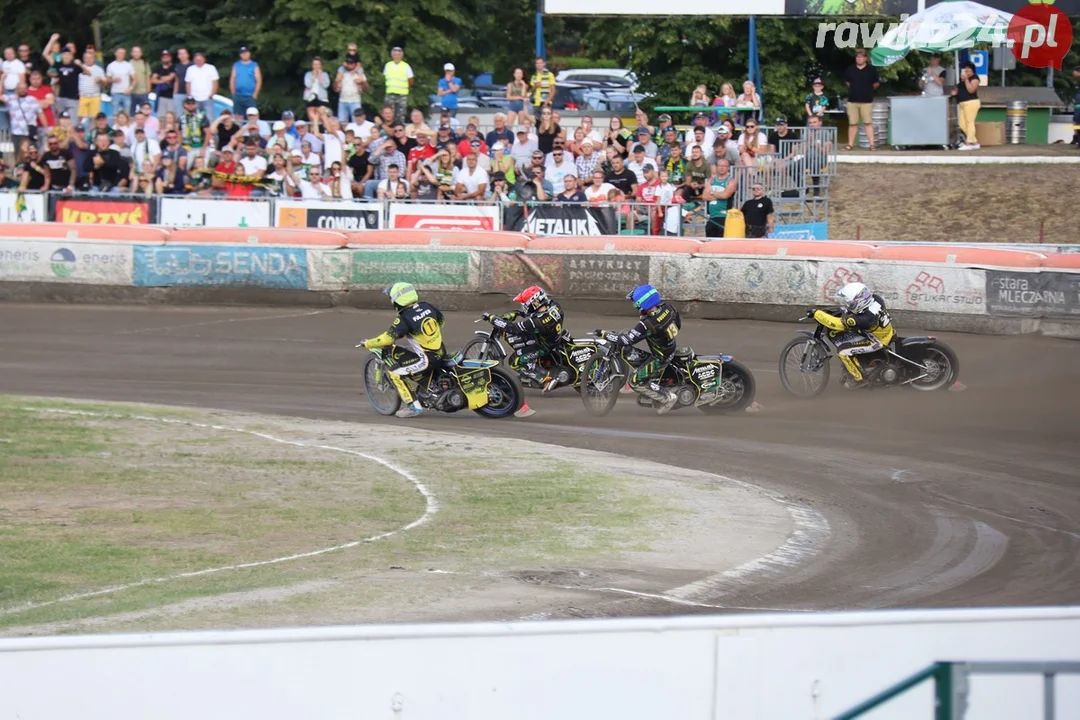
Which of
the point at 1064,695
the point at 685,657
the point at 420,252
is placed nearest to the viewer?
the point at 1064,695

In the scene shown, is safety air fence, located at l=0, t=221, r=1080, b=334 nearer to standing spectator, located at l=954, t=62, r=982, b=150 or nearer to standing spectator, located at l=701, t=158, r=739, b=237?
standing spectator, located at l=701, t=158, r=739, b=237

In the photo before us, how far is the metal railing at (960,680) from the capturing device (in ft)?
13.6

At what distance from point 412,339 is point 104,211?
11307mm

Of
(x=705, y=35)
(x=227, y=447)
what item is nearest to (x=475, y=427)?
(x=227, y=447)

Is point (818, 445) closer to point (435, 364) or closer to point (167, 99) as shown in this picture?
point (435, 364)

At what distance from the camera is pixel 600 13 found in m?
30.2

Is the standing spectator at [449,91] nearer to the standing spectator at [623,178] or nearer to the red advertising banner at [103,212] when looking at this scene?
the standing spectator at [623,178]

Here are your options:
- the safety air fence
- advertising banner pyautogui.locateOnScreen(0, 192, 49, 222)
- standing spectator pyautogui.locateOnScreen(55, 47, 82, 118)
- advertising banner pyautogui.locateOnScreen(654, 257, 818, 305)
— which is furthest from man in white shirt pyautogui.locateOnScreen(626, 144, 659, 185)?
standing spectator pyautogui.locateOnScreen(55, 47, 82, 118)

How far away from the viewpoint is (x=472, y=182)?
81.1 feet

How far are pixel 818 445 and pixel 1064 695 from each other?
35.3 feet

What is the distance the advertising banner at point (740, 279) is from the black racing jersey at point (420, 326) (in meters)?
6.60

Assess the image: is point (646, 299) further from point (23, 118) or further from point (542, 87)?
point (23, 118)

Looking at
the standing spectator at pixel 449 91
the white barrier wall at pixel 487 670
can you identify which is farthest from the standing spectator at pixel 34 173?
the white barrier wall at pixel 487 670

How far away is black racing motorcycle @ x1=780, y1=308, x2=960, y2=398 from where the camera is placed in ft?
56.6
